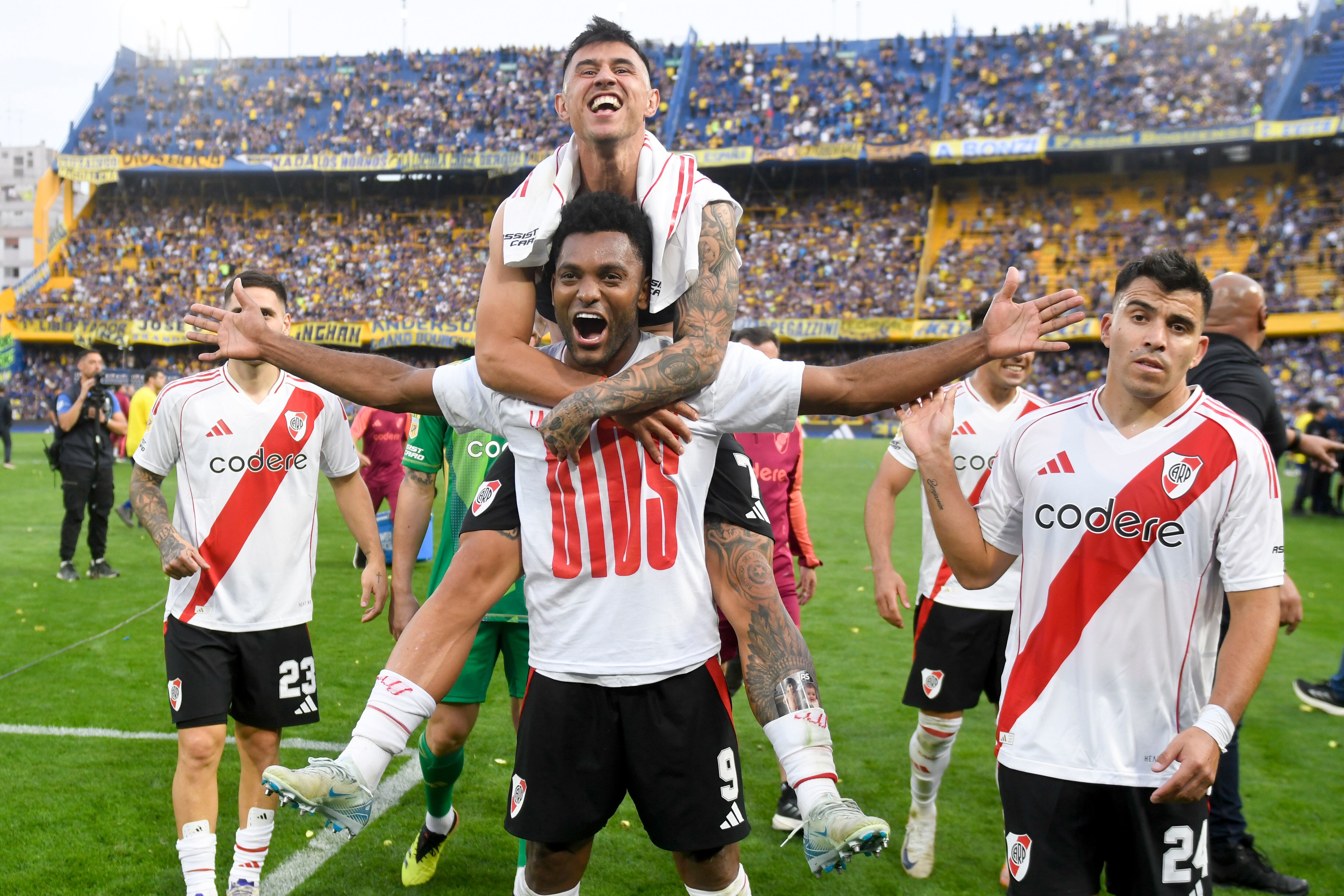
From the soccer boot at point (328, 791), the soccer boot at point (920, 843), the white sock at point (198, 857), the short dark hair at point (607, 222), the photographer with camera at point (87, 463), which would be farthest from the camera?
the photographer with camera at point (87, 463)

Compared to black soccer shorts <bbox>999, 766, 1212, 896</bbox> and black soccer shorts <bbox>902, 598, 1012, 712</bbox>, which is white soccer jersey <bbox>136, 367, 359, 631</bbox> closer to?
black soccer shorts <bbox>902, 598, 1012, 712</bbox>

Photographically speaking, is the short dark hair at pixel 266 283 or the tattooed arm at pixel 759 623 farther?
the short dark hair at pixel 266 283

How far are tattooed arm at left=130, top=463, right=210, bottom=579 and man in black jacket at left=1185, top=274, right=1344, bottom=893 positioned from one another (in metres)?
A: 4.17

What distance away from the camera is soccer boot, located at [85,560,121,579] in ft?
37.3

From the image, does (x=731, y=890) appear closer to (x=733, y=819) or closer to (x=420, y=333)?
(x=733, y=819)

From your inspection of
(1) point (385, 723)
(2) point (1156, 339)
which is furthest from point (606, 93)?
(1) point (385, 723)

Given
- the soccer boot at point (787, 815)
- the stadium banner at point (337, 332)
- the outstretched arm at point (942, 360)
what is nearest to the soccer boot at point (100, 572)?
the soccer boot at point (787, 815)

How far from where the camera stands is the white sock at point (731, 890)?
2975 mm

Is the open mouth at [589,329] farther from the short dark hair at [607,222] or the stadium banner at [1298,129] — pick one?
the stadium banner at [1298,129]

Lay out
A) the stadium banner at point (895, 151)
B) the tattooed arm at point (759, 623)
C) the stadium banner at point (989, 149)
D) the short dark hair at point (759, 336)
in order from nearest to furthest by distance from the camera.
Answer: the tattooed arm at point (759, 623) → the short dark hair at point (759, 336) → the stadium banner at point (989, 149) → the stadium banner at point (895, 151)

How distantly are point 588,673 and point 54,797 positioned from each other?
3.99 meters

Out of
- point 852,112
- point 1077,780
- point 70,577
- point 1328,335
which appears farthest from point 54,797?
point 852,112

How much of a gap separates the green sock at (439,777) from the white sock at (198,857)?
2.91ft

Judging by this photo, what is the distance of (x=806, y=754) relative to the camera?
106 inches
